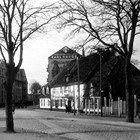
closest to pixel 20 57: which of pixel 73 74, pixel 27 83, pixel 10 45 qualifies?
pixel 10 45

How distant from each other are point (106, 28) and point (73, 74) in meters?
47.1

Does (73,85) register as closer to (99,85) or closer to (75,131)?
(99,85)

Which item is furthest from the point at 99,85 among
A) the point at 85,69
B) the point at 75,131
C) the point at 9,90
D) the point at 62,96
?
the point at 9,90

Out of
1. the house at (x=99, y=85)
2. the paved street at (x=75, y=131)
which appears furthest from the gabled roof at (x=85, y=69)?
the paved street at (x=75, y=131)

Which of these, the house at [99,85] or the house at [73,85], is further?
the house at [73,85]

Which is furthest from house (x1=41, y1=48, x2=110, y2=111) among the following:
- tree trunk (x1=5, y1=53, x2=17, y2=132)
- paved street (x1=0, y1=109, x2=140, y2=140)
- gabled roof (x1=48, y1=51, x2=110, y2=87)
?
tree trunk (x1=5, y1=53, x2=17, y2=132)

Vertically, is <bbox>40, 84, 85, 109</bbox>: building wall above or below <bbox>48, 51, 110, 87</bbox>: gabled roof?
below

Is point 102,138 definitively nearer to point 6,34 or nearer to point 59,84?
point 6,34

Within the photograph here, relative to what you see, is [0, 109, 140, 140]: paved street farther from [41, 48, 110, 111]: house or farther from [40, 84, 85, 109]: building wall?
[40, 84, 85, 109]: building wall

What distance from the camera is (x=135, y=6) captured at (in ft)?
97.9

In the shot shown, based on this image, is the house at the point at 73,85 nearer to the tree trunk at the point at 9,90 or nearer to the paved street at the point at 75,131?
the paved street at the point at 75,131

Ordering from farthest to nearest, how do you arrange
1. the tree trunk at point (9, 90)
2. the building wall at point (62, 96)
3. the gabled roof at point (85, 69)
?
the building wall at point (62, 96) < the gabled roof at point (85, 69) < the tree trunk at point (9, 90)

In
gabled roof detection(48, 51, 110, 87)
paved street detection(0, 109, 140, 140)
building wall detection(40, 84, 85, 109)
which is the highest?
gabled roof detection(48, 51, 110, 87)

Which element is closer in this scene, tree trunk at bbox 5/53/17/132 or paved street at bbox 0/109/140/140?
paved street at bbox 0/109/140/140
